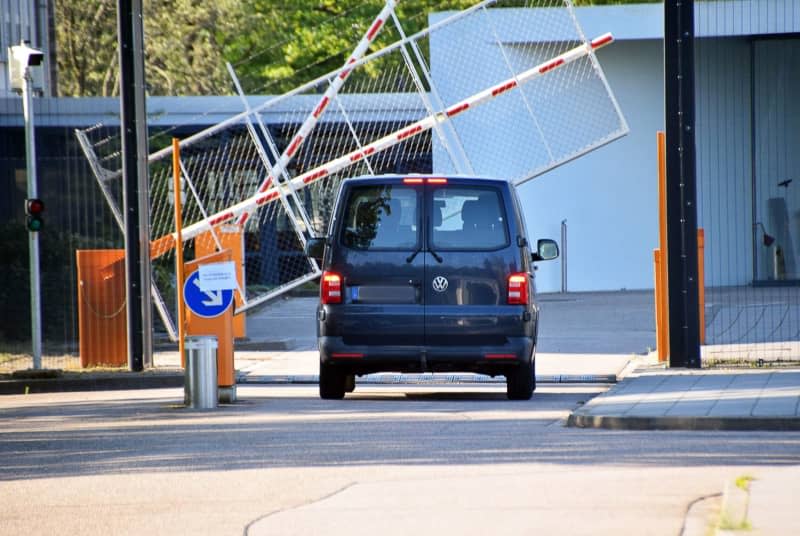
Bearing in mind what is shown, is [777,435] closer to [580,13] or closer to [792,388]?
[792,388]

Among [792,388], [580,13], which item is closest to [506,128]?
[580,13]

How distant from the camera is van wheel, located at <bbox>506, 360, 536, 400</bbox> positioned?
13259 millimetres

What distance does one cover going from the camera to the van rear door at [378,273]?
1292 centimetres

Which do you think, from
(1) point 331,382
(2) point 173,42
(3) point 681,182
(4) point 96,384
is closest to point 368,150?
(4) point 96,384

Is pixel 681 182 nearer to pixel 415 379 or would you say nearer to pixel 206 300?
pixel 415 379

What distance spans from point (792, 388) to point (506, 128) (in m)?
14.1

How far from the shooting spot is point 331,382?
1364 cm

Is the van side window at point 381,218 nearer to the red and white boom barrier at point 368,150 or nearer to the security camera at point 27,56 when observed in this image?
the security camera at point 27,56

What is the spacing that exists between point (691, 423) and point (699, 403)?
1.03m

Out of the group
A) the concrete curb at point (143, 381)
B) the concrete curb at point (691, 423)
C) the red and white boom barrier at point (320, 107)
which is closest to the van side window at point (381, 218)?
the concrete curb at point (691, 423)

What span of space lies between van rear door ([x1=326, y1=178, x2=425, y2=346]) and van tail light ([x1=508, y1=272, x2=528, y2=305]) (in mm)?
738

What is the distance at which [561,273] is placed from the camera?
2952 centimetres

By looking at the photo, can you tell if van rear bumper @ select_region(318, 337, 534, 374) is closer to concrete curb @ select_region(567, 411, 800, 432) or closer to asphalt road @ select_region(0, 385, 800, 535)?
asphalt road @ select_region(0, 385, 800, 535)

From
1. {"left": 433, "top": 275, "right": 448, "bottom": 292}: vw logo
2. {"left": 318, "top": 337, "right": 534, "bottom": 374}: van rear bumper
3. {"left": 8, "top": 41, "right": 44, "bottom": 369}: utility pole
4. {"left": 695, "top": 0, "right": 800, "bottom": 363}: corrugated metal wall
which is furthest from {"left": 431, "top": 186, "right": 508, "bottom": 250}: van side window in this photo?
{"left": 695, "top": 0, "right": 800, "bottom": 363}: corrugated metal wall
